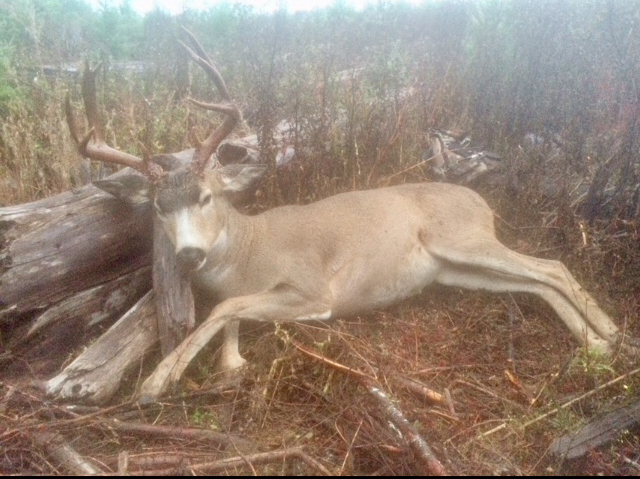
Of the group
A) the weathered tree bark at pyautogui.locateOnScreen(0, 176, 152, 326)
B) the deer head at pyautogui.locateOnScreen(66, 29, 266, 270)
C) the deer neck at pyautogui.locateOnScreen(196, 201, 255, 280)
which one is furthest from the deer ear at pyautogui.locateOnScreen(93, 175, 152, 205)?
the deer neck at pyautogui.locateOnScreen(196, 201, 255, 280)

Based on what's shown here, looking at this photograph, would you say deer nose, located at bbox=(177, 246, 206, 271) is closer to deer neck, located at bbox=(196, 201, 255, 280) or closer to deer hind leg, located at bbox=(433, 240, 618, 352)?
deer neck, located at bbox=(196, 201, 255, 280)

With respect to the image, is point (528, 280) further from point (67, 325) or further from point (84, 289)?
point (67, 325)

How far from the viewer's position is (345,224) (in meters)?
5.18

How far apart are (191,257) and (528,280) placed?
264cm

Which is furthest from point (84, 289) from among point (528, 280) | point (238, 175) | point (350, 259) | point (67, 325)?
point (528, 280)

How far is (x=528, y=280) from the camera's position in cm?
504

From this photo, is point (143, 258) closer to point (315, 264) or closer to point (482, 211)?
point (315, 264)

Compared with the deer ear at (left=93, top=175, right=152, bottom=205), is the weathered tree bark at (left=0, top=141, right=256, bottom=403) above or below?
below

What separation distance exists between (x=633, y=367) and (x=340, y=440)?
6.43ft

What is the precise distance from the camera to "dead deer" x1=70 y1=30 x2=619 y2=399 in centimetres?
448

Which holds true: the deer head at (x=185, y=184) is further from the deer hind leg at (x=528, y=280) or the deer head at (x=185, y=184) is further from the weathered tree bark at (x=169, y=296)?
the deer hind leg at (x=528, y=280)

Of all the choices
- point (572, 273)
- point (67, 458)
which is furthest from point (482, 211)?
point (67, 458)

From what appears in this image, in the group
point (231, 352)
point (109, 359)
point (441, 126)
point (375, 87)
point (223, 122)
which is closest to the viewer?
point (109, 359)

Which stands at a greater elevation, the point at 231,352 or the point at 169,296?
the point at 169,296
